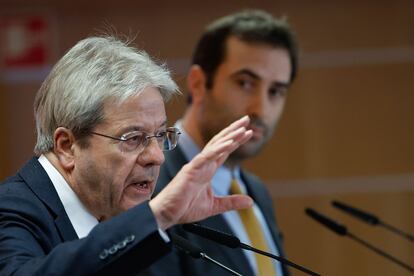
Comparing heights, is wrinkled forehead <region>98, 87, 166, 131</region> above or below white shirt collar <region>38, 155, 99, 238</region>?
above

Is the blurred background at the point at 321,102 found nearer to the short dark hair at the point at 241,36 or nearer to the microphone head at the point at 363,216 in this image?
the short dark hair at the point at 241,36

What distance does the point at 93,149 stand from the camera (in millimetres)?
1832

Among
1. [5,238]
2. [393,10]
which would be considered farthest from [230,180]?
[393,10]

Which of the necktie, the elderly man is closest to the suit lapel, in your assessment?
the elderly man

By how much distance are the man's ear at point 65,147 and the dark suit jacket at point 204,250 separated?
1.90 ft

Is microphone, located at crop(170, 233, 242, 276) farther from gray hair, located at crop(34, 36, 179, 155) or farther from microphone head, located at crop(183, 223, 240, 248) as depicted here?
gray hair, located at crop(34, 36, 179, 155)

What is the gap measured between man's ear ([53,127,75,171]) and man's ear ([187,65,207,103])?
1.12 meters

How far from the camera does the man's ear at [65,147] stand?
1.85 metres

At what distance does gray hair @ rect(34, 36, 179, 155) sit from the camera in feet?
5.93

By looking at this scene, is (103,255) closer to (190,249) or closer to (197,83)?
(190,249)

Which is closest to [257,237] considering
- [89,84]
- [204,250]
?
[204,250]

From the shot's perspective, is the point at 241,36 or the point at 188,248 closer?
the point at 188,248

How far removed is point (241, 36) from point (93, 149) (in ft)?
4.15

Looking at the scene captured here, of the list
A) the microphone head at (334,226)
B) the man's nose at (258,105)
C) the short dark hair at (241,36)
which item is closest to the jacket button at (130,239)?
the microphone head at (334,226)
